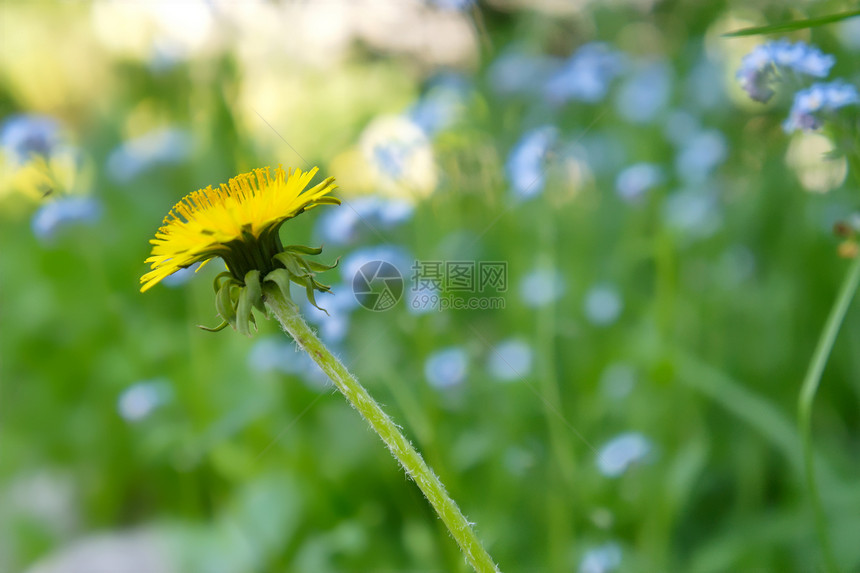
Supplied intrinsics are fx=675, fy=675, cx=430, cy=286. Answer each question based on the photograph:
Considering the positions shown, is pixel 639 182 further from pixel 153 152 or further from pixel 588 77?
pixel 153 152

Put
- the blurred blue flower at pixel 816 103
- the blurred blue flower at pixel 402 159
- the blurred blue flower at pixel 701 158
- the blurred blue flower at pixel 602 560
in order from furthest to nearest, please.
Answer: the blurred blue flower at pixel 701 158, the blurred blue flower at pixel 402 159, the blurred blue flower at pixel 602 560, the blurred blue flower at pixel 816 103

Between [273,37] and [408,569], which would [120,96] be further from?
[408,569]

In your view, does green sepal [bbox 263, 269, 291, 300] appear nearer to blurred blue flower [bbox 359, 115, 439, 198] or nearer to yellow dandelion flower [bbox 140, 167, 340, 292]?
yellow dandelion flower [bbox 140, 167, 340, 292]

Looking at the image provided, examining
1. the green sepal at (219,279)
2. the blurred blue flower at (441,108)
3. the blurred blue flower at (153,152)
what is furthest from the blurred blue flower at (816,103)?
the blurred blue flower at (153,152)

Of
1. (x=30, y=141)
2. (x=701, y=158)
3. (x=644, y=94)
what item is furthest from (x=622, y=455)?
(x=644, y=94)

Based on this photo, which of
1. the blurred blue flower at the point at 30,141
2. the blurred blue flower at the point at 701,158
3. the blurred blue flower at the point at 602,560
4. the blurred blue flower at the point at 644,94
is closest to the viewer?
the blurred blue flower at the point at 602,560
